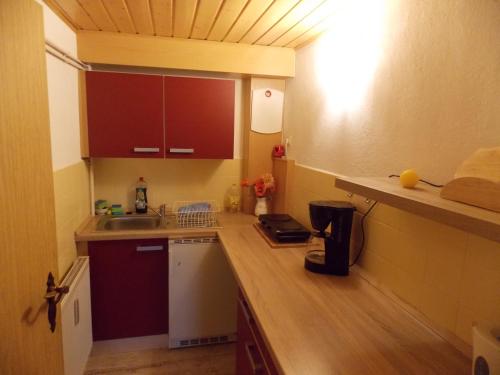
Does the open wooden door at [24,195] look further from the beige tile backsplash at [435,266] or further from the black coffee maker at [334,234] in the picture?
the beige tile backsplash at [435,266]

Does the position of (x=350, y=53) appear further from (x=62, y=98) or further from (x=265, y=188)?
(x=62, y=98)

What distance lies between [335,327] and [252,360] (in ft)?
1.48

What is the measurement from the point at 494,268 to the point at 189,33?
79.9 inches

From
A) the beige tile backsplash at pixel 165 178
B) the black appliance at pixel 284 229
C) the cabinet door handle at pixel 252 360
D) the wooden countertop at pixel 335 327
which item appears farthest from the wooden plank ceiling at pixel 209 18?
the cabinet door handle at pixel 252 360

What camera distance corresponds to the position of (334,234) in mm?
1536

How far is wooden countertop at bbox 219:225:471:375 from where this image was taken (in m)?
0.96

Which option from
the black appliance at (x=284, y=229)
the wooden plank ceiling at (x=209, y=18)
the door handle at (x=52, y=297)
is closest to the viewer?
the door handle at (x=52, y=297)

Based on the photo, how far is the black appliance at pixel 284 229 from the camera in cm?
195

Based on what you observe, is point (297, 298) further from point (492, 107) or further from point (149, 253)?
point (149, 253)

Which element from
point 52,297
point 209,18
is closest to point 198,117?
point 209,18

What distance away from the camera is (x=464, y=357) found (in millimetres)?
1006

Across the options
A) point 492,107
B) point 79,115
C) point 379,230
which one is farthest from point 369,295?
point 79,115

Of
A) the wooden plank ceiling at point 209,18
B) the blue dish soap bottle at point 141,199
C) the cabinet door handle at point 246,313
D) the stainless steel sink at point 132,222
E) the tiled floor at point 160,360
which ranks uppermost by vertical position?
the wooden plank ceiling at point 209,18

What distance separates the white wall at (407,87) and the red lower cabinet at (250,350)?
2.82 ft
